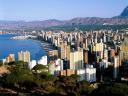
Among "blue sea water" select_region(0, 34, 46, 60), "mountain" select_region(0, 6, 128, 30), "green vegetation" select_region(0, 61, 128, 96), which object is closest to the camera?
"green vegetation" select_region(0, 61, 128, 96)

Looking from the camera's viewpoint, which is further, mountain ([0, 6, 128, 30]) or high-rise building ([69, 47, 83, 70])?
mountain ([0, 6, 128, 30])

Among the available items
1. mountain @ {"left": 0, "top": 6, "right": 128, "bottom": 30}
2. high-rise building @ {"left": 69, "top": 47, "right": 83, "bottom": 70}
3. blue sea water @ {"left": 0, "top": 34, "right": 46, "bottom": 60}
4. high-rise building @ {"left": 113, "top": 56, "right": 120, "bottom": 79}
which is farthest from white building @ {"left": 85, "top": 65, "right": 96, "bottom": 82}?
mountain @ {"left": 0, "top": 6, "right": 128, "bottom": 30}

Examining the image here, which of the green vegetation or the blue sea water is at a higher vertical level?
the green vegetation

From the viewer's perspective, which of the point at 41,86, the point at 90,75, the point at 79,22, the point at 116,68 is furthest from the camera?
the point at 79,22

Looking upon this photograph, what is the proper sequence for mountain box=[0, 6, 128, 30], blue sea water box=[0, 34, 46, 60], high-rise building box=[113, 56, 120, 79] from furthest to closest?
mountain box=[0, 6, 128, 30], blue sea water box=[0, 34, 46, 60], high-rise building box=[113, 56, 120, 79]

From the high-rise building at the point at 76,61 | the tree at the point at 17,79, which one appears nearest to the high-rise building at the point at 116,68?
the high-rise building at the point at 76,61

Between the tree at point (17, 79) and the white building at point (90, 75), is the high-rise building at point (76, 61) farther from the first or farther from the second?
the tree at point (17, 79)

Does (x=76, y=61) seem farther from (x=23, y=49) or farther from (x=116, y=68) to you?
(x=23, y=49)

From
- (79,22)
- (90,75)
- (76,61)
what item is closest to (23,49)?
(76,61)

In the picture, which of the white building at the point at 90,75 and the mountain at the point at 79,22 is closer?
the white building at the point at 90,75

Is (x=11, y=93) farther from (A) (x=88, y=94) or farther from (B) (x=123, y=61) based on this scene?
(B) (x=123, y=61)

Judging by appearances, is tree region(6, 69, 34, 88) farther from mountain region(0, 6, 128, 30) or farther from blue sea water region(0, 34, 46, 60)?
mountain region(0, 6, 128, 30)
